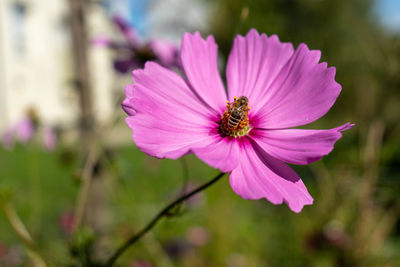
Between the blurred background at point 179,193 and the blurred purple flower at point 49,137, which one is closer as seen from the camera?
the blurred background at point 179,193

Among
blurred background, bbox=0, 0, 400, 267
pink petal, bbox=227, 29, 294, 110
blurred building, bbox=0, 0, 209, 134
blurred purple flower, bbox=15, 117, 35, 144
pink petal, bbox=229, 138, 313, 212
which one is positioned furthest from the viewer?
blurred building, bbox=0, 0, 209, 134

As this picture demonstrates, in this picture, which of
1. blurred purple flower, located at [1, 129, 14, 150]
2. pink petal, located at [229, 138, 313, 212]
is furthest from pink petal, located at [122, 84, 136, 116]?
blurred purple flower, located at [1, 129, 14, 150]

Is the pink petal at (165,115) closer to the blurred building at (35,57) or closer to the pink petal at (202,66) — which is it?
the pink petal at (202,66)

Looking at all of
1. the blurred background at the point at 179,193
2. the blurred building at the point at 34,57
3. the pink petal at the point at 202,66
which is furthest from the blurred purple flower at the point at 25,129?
the blurred building at the point at 34,57

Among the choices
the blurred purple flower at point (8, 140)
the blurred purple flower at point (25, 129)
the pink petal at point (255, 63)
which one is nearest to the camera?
the pink petal at point (255, 63)

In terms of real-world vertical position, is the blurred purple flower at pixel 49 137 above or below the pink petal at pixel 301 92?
below

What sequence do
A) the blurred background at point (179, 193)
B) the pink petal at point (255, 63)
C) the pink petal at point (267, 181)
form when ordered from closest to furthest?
the pink petal at point (267, 181) → the pink petal at point (255, 63) → the blurred background at point (179, 193)

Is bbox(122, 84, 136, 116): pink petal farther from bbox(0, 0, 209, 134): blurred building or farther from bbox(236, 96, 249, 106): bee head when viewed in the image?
bbox(0, 0, 209, 134): blurred building

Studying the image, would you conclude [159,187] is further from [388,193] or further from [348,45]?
[348,45]
